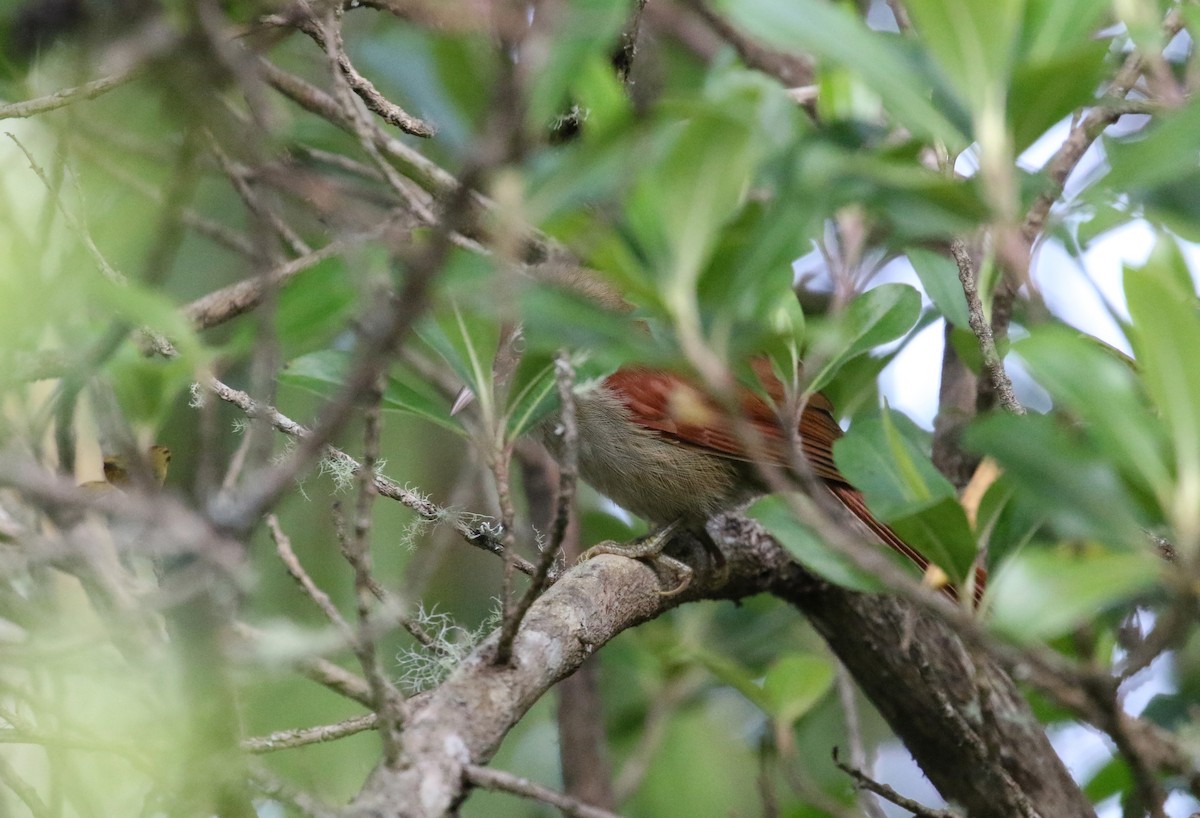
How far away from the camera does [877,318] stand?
6.77 feet

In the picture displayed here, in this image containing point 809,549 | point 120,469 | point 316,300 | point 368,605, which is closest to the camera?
point 368,605

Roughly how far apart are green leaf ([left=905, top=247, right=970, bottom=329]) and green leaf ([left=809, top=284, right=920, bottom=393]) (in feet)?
0.16

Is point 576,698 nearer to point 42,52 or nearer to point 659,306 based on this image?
point 42,52

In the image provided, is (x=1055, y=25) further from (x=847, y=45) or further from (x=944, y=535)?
(x=944, y=535)

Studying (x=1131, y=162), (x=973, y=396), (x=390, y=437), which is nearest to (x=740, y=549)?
(x=973, y=396)

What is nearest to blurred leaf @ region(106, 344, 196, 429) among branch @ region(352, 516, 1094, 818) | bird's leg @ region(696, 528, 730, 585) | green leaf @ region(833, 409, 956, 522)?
branch @ region(352, 516, 1094, 818)

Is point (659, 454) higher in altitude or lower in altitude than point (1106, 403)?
lower

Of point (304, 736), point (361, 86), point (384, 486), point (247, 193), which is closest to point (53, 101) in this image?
point (247, 193)

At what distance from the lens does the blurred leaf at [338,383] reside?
2150mm

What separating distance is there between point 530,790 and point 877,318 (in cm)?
102

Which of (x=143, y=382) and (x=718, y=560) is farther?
(x=718, y=560)

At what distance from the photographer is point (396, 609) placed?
4.66 feet

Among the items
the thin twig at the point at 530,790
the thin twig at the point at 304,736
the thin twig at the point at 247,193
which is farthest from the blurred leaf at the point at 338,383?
the thin twig at the point at 530,790

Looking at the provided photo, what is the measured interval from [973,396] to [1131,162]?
227 centimetres
